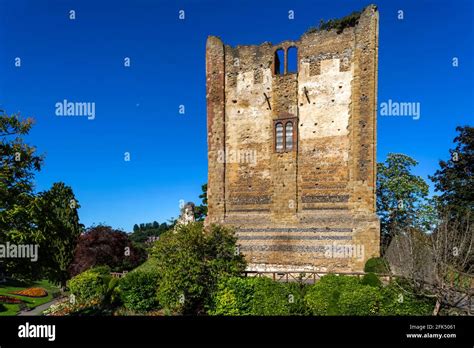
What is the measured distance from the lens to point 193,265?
14844mm

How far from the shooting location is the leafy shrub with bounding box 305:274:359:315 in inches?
512

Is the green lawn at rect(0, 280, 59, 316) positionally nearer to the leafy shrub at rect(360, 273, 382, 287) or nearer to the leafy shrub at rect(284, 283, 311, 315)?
the leafy shrub at rect(284, 283, 311, 315)

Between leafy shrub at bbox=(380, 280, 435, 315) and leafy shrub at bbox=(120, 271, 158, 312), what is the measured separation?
10407 millimetres

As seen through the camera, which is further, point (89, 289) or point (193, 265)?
point (89, 289)

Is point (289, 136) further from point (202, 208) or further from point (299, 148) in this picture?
point (202, 208)

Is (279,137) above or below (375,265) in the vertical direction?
above

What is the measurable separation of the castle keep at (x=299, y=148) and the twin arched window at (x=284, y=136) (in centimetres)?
6

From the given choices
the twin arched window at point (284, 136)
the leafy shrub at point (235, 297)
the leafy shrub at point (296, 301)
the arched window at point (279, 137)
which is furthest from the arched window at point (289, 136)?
the leafy shrub at point (296, 301)

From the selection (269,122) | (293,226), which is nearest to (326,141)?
(269,122)

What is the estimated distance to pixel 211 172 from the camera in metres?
24.8

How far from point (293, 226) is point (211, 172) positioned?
6.89 m

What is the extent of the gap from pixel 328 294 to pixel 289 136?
11.8 m

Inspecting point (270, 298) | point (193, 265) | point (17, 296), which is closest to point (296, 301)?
point (270, 298)
